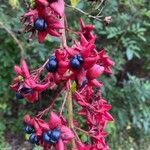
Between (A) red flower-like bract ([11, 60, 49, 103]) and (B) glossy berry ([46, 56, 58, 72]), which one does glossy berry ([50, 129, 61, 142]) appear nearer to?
(A) red flower-like bract ([11, 60, 49, 103])

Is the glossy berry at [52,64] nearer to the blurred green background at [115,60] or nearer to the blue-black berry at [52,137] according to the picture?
the blue-black berry at [52,137]

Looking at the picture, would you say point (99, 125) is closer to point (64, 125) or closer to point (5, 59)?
point (64, 125)

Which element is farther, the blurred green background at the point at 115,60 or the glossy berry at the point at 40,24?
the blurred green background at the point at 115,60

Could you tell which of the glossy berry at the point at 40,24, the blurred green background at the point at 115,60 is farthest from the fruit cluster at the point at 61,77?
the blurred green background at the point at 115,60

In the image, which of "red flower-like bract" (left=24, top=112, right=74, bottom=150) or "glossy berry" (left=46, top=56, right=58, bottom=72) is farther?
"red flower-like bract" (left=24, top=112, right=74, bottom=150)

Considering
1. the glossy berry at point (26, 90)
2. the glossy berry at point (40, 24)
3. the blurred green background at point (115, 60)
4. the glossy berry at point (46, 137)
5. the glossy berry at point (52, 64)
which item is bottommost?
the blurred green background at point (115, 60)

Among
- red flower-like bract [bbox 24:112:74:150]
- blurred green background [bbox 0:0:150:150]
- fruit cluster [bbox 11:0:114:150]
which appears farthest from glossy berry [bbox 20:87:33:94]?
blurred green background [bbox 0:0:150:150]
